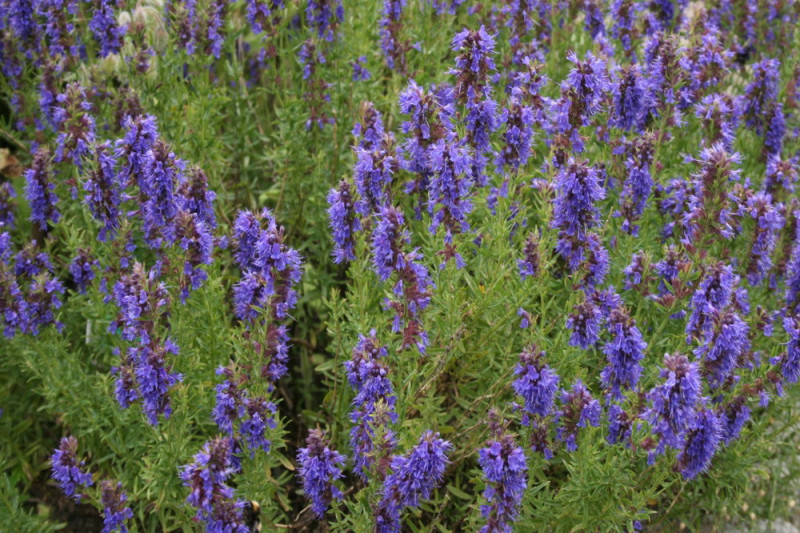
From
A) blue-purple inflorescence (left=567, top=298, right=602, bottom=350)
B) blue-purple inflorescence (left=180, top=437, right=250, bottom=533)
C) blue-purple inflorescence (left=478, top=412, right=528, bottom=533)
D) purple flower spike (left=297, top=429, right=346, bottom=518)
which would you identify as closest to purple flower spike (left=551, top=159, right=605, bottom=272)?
blue-purple inflorescence (left=567, top=298, right=602, bottom=350)

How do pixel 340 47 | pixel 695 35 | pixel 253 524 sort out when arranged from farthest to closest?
pixel 340 47 → pixel 695 35 → pixel 253 524

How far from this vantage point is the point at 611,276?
4.67m

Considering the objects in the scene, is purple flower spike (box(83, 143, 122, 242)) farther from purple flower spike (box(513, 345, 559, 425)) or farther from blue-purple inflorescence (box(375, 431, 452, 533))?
purple flower spike (box(513, 345, 559, 425))

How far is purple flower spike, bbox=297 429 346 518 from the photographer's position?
338 cm

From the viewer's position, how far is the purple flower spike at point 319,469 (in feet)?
11.1

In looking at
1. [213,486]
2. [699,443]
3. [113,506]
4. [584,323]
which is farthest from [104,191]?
[699,443]

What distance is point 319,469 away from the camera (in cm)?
341

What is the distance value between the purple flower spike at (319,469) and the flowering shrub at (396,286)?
0.01m

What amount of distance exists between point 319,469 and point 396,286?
0.81 m

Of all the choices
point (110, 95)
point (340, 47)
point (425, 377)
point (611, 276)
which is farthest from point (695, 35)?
point (110, 95)

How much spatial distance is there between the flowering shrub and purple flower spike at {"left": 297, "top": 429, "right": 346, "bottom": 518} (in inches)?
0.5

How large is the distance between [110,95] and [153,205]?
1749 mm

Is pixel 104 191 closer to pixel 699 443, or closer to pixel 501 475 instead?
pixel 501 475

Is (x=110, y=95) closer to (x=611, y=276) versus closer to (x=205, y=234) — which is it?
(x=205, y=234)
